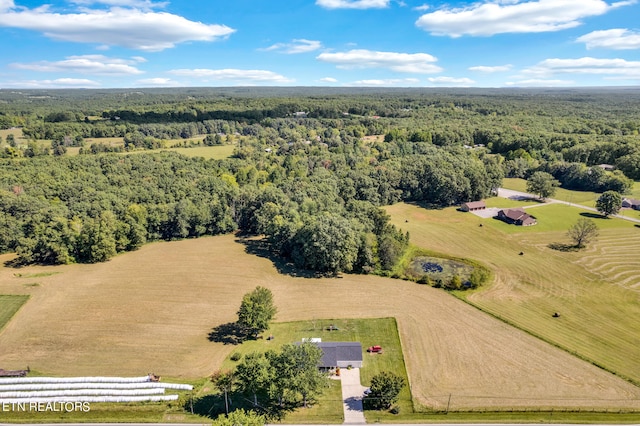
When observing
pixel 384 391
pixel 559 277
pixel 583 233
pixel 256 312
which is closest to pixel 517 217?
pixel 583 233

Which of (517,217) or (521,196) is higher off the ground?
(521,196)

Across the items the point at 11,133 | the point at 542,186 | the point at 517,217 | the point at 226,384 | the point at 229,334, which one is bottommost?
the point at 229,334

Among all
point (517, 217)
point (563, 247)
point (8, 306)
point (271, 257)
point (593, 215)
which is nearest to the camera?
point (8, 306)

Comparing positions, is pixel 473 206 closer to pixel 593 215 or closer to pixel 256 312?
pixel 593 215

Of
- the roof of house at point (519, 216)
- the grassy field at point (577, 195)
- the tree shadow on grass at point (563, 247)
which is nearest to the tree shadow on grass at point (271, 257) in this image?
the tree shadow on grass at point (563, 247)

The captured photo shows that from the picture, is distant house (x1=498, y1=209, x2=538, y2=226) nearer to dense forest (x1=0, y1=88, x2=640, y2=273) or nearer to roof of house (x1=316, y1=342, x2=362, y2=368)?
dense forest (x1=0, y1=88, x2=640, y2=273)

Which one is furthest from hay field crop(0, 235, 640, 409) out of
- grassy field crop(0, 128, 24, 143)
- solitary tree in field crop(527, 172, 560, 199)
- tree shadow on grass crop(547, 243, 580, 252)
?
grassy field crop(0, 128, 24, 143)

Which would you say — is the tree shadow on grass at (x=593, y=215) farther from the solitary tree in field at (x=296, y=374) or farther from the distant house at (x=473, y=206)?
the solitary tree in field at (x=296, y=374)
